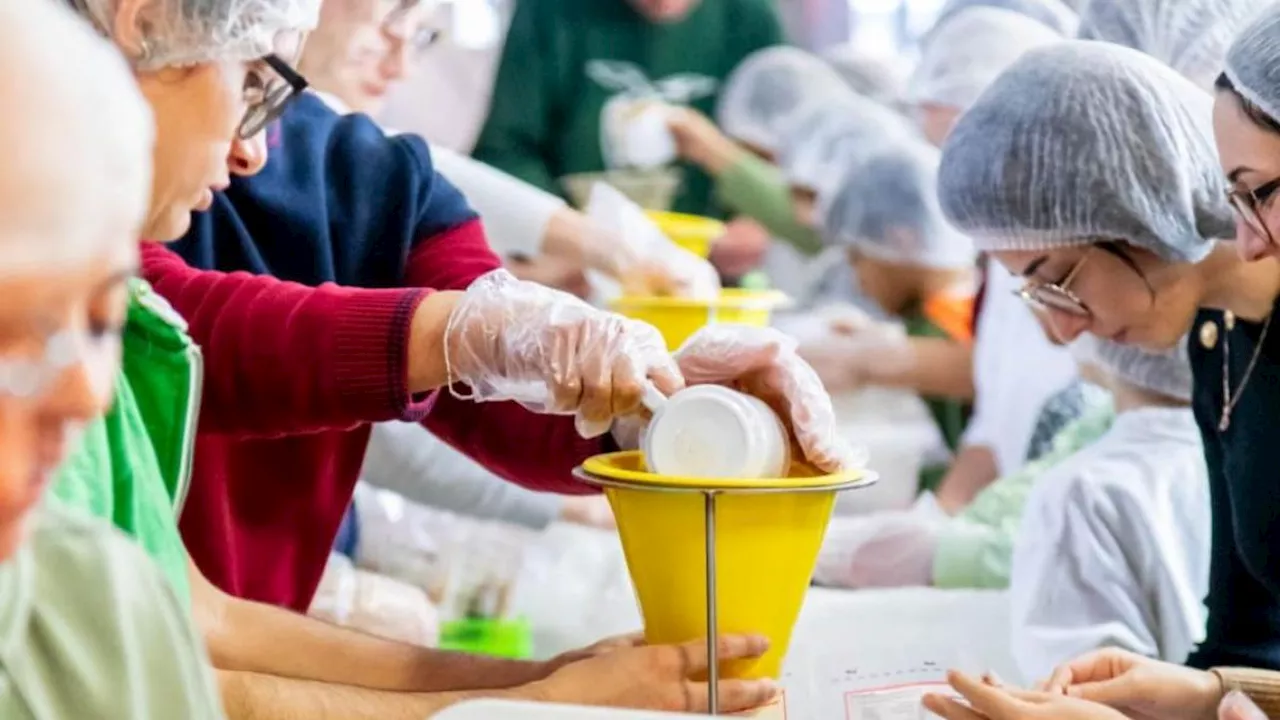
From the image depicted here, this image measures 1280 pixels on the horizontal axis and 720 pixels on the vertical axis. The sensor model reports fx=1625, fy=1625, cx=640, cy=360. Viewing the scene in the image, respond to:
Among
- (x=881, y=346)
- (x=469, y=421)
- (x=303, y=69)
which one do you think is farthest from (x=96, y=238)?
(x=881, y=346)

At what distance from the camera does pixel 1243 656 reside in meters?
1.80

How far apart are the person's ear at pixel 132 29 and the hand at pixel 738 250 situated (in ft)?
9.31

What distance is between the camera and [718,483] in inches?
46.4

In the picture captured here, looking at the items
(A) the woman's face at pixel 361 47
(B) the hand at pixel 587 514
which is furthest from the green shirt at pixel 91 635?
(B) the hand at pixel 587 514

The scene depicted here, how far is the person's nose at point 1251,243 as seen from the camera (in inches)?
61.7

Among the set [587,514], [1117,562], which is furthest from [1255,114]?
[587,514]

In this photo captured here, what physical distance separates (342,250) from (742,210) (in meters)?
2.70

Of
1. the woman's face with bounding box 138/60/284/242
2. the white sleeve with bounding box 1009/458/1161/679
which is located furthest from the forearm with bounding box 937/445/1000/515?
the woman's face with bounding box 138/60/284/242

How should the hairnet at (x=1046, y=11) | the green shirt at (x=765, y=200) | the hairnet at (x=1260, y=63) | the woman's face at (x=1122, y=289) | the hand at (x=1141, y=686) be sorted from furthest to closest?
the green shirt at (x=765, y=200)
the hairnet at (x=1046, y=11)
the woman's face at (x=1122, y=289)
the hand at (x=1141, y=686)
the hairnet at (x=1260, y=63)

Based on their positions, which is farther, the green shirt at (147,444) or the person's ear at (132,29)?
the person's ear at (132,29)

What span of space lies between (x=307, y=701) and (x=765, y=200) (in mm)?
3137

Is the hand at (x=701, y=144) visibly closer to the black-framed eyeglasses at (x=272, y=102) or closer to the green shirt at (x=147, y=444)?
the black-framed eyeglasses at (x=272, y=102)

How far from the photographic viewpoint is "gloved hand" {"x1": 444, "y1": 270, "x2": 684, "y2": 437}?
131 centimetres

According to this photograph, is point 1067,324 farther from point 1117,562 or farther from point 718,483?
point 718,483
